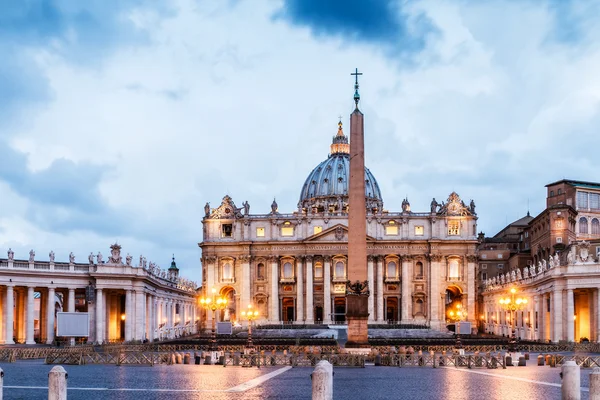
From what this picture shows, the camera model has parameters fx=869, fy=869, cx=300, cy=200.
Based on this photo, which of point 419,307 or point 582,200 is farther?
point 419,307

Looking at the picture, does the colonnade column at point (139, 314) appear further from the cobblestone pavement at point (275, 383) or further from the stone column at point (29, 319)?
the cobblestone pavement at point (275, 383)

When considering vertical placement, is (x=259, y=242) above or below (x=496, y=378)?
above

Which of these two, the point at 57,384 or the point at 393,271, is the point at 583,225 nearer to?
the point at 393,271

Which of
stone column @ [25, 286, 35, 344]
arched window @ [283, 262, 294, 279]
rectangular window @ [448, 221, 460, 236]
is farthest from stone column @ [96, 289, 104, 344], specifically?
rectangular window @ [448, 221, 460, 236]

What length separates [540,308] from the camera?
74250 mm

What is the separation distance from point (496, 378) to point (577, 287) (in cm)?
3573

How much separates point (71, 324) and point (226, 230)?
59095mm

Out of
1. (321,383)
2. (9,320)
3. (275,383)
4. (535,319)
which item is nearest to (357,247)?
(275,383)

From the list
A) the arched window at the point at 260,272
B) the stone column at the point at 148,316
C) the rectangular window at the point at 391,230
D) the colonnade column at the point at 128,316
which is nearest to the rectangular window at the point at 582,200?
the rectangular window at the point at 391,230

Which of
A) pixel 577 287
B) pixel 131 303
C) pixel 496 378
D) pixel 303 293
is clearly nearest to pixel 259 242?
pixel 303 293

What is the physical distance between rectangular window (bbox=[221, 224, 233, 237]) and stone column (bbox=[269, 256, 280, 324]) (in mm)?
6794

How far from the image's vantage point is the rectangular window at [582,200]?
9534cm

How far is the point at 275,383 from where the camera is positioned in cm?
2917

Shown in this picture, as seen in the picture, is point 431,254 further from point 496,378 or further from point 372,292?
point 496,378
